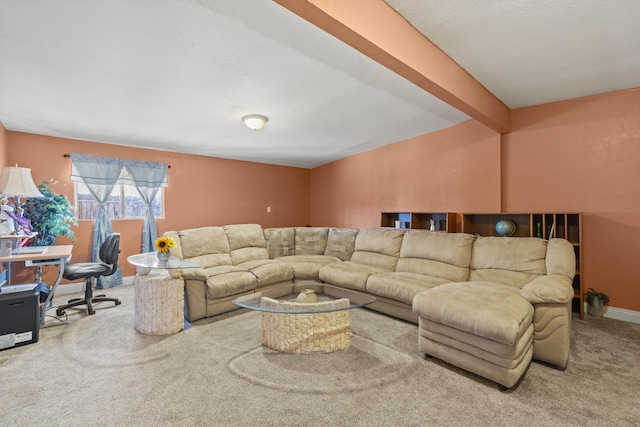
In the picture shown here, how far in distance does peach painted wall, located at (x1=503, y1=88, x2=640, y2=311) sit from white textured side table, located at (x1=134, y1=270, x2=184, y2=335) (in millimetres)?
Result: 4064

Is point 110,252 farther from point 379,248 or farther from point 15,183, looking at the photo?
point 379,248

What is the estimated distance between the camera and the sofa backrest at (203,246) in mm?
3787

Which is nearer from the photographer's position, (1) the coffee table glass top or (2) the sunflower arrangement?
(1) the coffee table glass top

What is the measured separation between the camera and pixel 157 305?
9.09 ft

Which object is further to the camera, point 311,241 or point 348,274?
point 311,241

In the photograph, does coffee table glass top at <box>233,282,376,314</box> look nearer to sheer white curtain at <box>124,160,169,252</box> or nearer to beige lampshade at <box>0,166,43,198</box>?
beige lampshade at <box>0,166,43,198</box>

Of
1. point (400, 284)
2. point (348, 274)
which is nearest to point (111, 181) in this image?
point (348, 274)

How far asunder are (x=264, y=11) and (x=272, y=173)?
15.0ft

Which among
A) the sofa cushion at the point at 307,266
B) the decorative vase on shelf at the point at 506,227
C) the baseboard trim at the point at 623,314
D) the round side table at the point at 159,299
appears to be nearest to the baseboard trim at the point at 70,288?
the round side table at the point at 159,299

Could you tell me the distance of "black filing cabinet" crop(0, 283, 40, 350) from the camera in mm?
2473

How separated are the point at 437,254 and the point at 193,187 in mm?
4180

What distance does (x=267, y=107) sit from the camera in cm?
319

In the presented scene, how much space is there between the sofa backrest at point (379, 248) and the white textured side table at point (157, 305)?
7.73 feet

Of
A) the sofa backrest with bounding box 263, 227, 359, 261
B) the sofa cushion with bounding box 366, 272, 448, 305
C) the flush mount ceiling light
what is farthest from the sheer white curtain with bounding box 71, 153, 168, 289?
the sofa cushion with bounding box 366, 272, 448, 305
